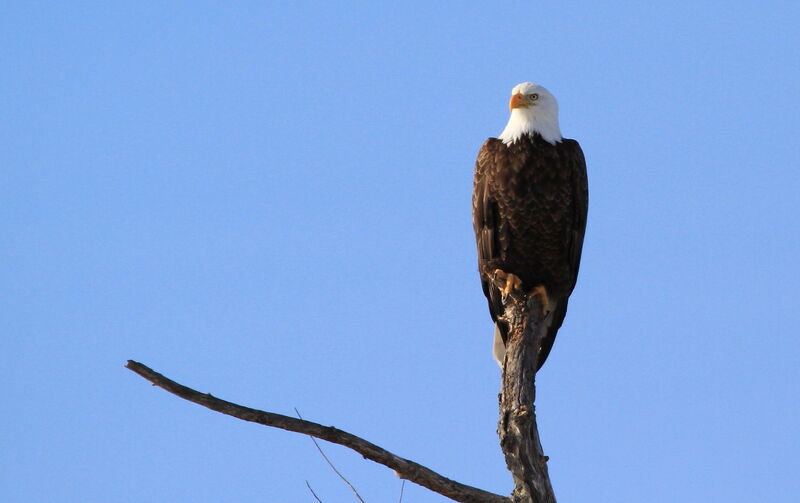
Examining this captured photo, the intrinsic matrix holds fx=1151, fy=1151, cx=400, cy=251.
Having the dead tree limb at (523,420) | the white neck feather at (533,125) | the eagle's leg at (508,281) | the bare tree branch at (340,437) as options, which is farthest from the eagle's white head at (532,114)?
the bare tree branch at (340,437)

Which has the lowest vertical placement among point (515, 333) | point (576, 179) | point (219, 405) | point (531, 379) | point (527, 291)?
point (219, 405)

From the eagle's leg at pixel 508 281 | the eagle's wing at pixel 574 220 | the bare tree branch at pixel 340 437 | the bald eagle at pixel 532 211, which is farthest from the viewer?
the eagle's wing at pixel 574 220

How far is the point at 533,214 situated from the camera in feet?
22.1

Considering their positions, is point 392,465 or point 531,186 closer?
point 392,465

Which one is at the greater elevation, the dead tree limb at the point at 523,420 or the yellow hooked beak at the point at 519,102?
the yellow hooked beak at the point at 519,102

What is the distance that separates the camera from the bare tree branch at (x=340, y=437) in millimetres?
4270

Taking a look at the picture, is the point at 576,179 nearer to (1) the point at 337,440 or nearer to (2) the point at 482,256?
(2) the point at 482,256

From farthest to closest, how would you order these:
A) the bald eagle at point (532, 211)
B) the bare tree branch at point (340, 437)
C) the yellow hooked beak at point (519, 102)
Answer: the yellow hooked beak at point (519, 102) → the bald eagle at point (532, 211) → the bare tree branch at point (340, 437)

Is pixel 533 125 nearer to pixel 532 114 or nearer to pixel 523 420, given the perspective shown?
pixel 532 114

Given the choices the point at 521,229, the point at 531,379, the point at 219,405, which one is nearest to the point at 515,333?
the point at 531,379

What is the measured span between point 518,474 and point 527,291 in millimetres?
2034

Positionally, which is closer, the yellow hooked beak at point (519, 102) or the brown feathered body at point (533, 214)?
the brown feathered body at point (533, 214)

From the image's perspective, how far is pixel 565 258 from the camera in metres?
6.95

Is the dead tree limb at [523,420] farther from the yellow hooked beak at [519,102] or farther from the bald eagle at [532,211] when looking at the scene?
the yellow hooked beak at [519,102]
